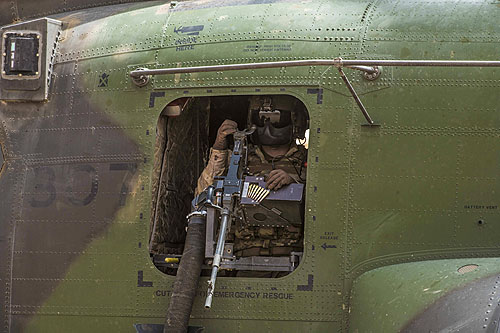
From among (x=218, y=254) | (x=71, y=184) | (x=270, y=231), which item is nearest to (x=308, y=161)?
(x=270, y=231)

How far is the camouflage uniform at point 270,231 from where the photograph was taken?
866cm

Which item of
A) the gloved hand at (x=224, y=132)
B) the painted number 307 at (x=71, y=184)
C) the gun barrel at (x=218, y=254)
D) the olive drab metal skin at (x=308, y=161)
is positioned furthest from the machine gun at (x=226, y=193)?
the painted number 307 at (x=71, y=184)

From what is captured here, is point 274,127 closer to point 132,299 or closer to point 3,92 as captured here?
point 132,299

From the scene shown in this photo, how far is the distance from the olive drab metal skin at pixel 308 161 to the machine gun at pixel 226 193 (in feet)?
1.47

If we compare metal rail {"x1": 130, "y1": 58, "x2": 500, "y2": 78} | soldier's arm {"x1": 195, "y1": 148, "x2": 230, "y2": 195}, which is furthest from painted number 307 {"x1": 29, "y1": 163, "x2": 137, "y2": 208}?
metal rail {"x1": 130, "y1": 58, "x2": 500, "y2": 78}

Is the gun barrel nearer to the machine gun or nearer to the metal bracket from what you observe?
the machine gun

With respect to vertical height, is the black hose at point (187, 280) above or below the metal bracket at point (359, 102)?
below

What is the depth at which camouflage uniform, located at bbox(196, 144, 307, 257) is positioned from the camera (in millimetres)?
8664

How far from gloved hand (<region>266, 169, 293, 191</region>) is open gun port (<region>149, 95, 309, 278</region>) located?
0.01 metres

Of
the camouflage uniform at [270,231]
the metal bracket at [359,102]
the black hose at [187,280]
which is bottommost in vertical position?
the black hose at [187,280]

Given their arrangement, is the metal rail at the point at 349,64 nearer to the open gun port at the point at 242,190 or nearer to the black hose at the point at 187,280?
the open gun port at the point at 242,190

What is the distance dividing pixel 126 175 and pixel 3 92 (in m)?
1.91

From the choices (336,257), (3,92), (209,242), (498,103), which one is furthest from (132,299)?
(498,103)

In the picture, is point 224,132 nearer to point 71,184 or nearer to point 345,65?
point 71,184
